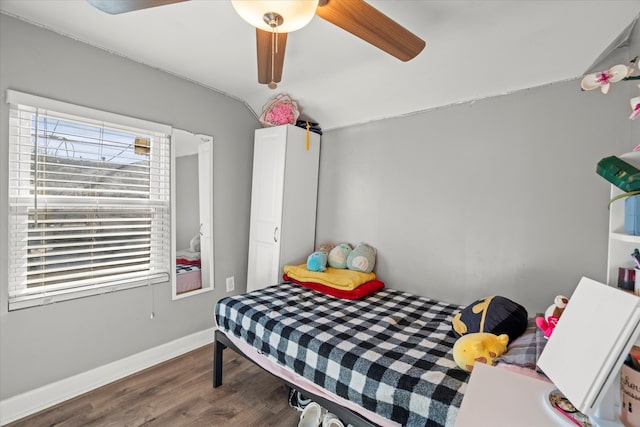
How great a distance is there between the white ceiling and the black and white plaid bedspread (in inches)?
63.1

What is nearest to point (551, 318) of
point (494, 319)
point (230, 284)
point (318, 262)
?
point (494, 319)

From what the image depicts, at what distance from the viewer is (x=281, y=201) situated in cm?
270

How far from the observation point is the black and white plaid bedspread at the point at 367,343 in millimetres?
1218

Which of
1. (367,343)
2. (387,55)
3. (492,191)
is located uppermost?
(387,55)

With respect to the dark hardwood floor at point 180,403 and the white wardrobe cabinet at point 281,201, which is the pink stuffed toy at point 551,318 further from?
the white wardrobe cabinet at point 281,201

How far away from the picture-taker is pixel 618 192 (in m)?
1.10

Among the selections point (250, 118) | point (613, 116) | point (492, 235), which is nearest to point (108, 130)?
point (250, 118)

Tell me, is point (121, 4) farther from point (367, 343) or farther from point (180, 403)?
point (180, 403)

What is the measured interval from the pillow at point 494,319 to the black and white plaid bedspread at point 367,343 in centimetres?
11

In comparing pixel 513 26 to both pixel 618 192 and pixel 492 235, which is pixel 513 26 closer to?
pixel 618 192

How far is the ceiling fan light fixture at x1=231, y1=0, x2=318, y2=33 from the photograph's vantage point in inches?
36.9

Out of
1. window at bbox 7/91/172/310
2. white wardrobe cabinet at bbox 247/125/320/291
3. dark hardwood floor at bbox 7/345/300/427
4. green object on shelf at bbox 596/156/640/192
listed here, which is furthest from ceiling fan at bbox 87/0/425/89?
dark hardwood floor at bbox 7/345/300/427

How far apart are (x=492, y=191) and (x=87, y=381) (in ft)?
10.3

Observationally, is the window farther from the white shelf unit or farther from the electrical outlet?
the white shelf unit
